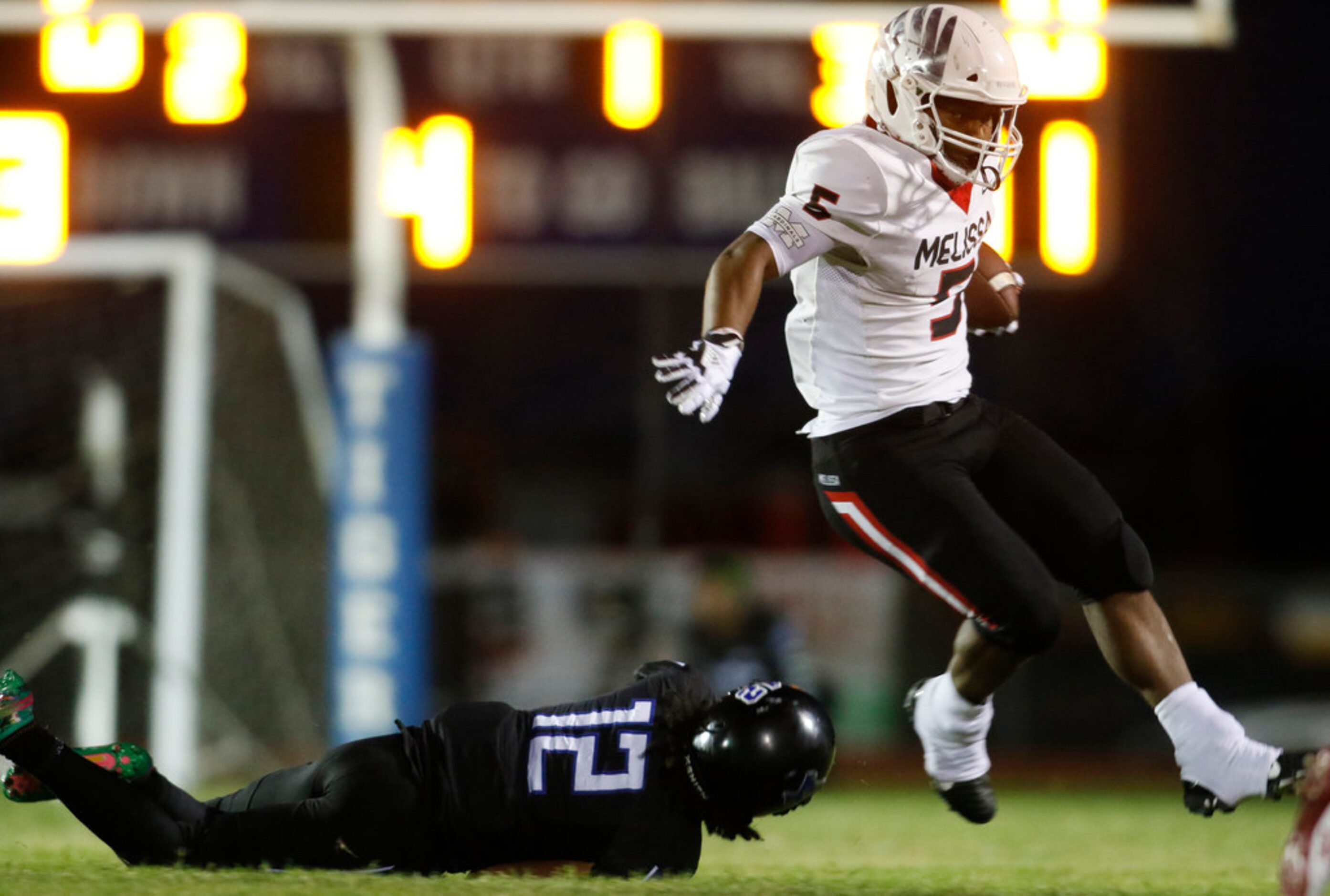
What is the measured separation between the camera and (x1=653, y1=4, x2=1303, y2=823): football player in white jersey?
12.4ft

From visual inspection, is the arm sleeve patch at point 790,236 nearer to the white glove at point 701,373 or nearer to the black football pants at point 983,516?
the white glove at point 701,373

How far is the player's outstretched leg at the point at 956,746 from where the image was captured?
13.8 feet

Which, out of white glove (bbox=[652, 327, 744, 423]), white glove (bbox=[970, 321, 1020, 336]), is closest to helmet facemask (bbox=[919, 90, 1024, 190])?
white glove (bbox=[970, 321, 1020, 336])

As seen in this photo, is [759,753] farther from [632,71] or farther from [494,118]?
[494,118]

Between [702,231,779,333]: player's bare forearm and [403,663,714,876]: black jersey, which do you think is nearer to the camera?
[702,231,779,333]: player's bare forearm

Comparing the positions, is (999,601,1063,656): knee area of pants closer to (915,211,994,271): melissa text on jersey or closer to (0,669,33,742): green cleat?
(915,211,994,271): melissa text on jersey

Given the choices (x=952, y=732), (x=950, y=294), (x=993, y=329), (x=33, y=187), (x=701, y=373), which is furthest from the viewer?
(x=33, y=187)

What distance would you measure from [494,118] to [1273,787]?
16.2ft

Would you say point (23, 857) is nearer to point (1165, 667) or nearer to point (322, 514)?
point (1165, 667)

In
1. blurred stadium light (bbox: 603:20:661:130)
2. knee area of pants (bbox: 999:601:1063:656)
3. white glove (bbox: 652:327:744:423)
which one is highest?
blurred stadium light (bbox: 603:20:661:130)

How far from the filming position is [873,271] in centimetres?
394

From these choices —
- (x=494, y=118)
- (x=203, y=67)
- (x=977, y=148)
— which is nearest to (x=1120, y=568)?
(x=977, y=148)

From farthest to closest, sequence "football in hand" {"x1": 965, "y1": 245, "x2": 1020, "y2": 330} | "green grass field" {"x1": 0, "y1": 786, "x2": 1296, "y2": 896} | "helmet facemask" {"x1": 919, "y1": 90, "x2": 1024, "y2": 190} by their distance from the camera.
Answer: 1. "football in hand" {"x1": 965, "y1": 245, "x2": 1020, "y2": 330}
2. "helmet facemask" {"x1": 919, "y1": 90, "x2": 1024, "y2": 190}
3. "green grass field" {"x1": 0, "y1": 786, "x2": 1296, "y2": 896}

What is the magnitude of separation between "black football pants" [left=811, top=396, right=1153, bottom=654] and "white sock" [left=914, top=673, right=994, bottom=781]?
33 centimetres
